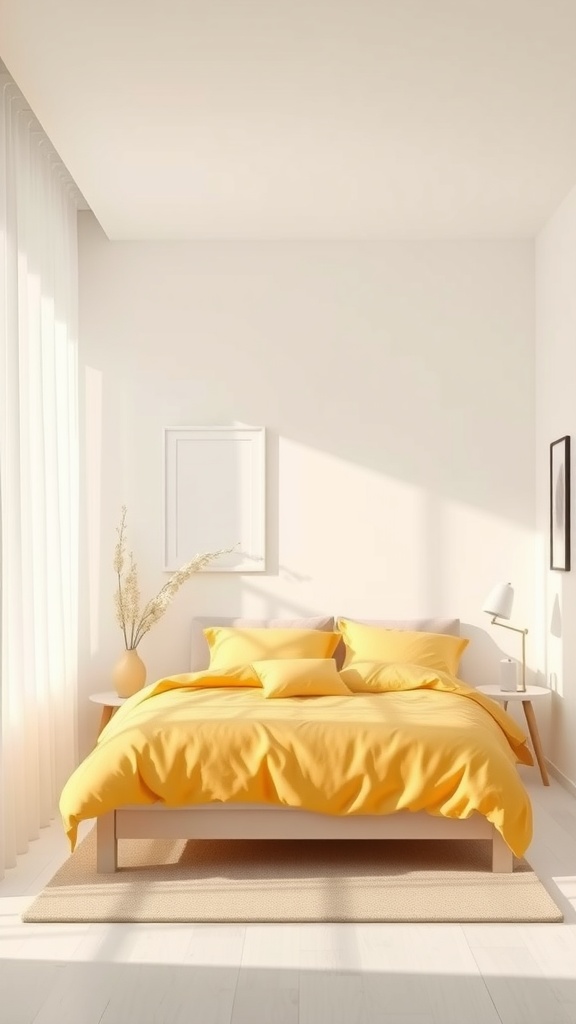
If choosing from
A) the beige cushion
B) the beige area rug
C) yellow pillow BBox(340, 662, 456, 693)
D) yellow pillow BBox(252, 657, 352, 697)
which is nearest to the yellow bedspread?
the beige area rug

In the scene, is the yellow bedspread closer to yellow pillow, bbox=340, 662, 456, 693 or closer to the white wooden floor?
the white wooden floor

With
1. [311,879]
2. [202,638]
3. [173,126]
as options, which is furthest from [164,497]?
[311,879]

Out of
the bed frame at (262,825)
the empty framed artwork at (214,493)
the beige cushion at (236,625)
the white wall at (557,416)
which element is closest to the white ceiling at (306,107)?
the white wall at (557,416)

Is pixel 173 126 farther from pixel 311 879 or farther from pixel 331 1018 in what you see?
pixel 331 1018

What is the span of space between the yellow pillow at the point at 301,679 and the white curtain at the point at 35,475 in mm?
1060

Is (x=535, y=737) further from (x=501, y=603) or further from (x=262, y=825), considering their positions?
(x=262, y=825)

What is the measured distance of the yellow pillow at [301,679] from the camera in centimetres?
493

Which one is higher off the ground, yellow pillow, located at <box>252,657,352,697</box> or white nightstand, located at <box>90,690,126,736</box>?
yellow pillow, located at <box>252,657,352,697</box>

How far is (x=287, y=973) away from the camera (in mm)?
3137

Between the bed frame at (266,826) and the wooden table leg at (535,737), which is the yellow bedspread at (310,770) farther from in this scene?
the wooden table leg at (535,737)

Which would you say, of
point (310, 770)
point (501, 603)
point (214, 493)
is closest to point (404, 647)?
point (501, 603)

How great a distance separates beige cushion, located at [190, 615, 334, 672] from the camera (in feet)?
19.4

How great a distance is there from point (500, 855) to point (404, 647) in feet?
5.59

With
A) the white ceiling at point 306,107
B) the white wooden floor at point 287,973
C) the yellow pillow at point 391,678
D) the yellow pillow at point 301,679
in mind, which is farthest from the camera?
the yellow pillow at point 391,678
